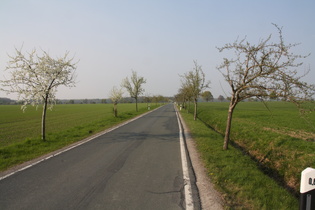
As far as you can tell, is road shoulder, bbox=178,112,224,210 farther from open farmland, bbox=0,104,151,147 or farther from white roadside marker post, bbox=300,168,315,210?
open farmland, bbox=0,104,151,147

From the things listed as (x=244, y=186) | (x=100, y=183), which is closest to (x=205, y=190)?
(x=244, y=186)

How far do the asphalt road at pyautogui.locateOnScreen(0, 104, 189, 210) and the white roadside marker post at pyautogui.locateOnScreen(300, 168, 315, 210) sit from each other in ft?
6.69

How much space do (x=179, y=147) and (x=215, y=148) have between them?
5.18ft

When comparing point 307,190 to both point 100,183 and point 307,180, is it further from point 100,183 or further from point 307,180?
point 100,183

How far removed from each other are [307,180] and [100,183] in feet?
13.7

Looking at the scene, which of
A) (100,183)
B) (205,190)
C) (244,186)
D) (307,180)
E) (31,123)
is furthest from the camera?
(31,123)

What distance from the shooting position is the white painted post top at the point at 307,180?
7.59 feet

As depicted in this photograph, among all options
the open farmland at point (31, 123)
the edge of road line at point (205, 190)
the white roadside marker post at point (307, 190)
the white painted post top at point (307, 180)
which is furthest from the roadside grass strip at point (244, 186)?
the open farmland at point (31, 123)

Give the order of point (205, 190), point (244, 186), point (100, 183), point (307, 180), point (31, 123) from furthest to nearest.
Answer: point (31, 123) < point (100, 183) < point (244, 186) < point (205, 190) < point (307, 180)

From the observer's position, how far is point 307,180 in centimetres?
A: 236

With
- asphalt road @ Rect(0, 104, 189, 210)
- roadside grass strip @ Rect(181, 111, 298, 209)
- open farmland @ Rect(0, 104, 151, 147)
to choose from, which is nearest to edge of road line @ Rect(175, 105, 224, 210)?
roadside grass strip @ Rect(181, 111, 298, 209)

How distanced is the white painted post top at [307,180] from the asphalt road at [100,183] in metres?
2.12

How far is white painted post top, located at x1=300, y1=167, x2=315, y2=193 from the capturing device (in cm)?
231

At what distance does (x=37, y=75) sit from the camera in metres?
10.1
